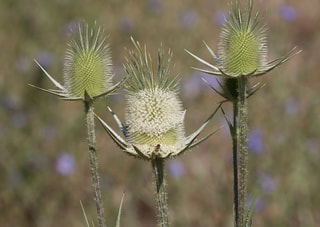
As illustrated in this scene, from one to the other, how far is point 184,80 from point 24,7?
173 cm

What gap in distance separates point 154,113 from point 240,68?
253 millimetres

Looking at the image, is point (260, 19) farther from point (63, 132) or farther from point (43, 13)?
point (43, 13)

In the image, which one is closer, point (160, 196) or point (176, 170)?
point (160, 196)

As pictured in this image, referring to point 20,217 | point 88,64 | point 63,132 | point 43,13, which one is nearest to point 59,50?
point 43,13

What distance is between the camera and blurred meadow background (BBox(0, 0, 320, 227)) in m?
4.05

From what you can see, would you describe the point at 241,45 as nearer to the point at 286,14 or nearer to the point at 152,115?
the point at 152,115

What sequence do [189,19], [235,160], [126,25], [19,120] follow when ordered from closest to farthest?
[235,160] < [19,120] < [126,25] < [189,19]

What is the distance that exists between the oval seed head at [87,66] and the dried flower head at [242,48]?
264mm

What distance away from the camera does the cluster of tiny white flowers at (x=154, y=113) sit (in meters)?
1.58

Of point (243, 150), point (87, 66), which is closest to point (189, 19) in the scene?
point (87, 66)

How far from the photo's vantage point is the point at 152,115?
1.59 metres

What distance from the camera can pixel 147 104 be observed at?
1.59 m

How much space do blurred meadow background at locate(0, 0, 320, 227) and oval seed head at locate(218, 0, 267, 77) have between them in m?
1.84

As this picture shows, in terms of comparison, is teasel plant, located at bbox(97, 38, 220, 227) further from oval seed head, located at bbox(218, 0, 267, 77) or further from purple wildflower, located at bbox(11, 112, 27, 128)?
purple wildflower, located at bbox(11, 112, 27, 128)
